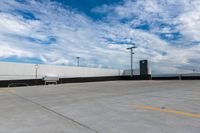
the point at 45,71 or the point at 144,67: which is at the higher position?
the point at 144,67

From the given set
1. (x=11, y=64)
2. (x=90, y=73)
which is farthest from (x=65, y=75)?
(x=11, y=64)

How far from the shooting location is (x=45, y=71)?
2455 centimetres

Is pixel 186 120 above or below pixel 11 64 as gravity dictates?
below

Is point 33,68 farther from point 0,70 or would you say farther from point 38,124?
point 38,124

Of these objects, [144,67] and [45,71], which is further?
[144,67]

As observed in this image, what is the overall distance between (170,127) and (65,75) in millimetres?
24511

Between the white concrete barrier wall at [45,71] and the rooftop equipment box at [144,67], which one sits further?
the rooftop equipment box at [144,67]

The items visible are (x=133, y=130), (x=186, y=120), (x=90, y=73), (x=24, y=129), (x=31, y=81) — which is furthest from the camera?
(x=90, y=73)

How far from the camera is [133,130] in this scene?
10.1 ft

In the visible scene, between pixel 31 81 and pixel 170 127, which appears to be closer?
pixel 170 127

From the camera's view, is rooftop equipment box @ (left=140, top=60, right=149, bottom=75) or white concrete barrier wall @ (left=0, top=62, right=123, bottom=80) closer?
white concrete barrier wall @ (left=0, top=62, right=123, bottom=80)

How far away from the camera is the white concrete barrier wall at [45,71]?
835 inches

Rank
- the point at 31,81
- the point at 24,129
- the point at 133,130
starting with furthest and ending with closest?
the point at 31,81, the point at 24,129, the point at 133,130

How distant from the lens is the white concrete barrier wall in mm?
21216
